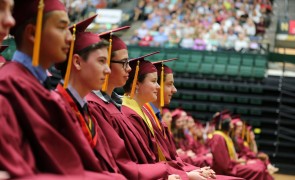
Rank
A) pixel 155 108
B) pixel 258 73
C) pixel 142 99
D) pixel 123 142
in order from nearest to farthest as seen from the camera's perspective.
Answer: pixel 123 142
pixel 142 99
pixel 155 108
pixel 258 73

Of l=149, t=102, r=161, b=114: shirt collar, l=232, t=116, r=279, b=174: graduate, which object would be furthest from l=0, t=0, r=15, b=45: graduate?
l=232, t=116, r=279, b=174: graduate

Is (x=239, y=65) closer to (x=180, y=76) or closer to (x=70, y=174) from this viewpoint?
(x=180, y=76)

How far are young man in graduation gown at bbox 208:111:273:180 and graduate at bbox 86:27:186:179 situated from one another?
4436mm

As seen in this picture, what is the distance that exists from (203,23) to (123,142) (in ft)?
44.6

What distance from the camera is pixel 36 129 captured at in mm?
2502

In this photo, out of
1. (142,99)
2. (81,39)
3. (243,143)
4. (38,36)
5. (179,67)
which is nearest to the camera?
(38,36)

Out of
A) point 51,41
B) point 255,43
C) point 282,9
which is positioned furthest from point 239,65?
point 51,41

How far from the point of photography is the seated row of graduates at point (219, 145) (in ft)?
28.5

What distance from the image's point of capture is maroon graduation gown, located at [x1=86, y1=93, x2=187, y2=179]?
11.8ft

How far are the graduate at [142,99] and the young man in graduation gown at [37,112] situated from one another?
5.33 ft

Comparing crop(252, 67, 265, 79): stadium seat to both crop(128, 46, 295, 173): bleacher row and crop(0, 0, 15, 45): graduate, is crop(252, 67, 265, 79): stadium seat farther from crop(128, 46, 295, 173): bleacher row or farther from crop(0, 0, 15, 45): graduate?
crop(0, 0, 15, 45): graduate

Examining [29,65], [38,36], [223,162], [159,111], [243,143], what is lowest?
[243,143]

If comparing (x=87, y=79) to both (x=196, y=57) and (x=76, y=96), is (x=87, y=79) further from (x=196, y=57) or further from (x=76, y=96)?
(x=196, y=57)

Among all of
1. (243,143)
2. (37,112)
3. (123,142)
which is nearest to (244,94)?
(243,143)
